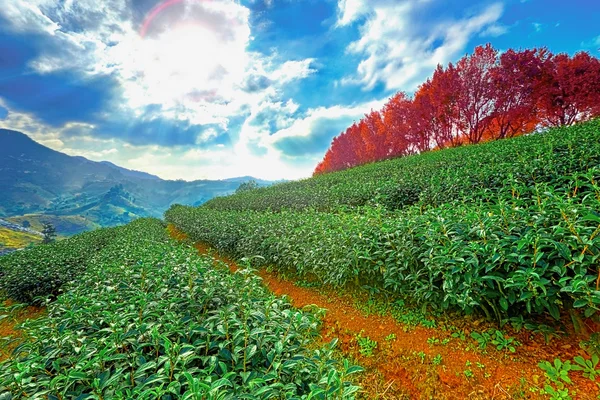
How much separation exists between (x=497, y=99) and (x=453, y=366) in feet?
95.6

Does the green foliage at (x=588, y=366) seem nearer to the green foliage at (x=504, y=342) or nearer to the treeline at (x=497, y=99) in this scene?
the green foliage at (x=504, y=342)

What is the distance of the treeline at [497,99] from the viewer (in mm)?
21625

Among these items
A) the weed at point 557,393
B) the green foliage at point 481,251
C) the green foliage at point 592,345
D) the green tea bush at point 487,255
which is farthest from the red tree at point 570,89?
the weed at point 557,393

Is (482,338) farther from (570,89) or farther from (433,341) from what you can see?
(570,89)

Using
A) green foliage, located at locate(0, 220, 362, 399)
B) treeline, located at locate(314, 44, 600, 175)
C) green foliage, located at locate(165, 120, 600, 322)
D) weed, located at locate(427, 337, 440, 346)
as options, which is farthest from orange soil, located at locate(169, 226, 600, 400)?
treeline, located at locate(314, 44, 600, 175)

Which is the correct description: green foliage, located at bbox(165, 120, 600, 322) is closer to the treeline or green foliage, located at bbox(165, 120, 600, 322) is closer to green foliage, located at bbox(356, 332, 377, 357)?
green foliage, located at bbox(356, 332, 377, 357)

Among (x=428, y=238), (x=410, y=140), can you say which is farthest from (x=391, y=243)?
(x=410, y=140)

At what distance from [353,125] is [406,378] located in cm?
4274

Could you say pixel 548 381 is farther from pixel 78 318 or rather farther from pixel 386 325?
pixel 78 318

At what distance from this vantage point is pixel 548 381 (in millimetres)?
2529

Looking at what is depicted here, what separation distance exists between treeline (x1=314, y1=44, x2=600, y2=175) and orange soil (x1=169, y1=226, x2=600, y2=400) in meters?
28.2

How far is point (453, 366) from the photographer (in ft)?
9.48

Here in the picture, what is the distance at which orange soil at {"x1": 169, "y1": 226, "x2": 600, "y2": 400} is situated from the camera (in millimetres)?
2547

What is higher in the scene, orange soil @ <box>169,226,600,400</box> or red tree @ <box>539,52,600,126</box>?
red tree @ <box>539,52,600,126</box>
